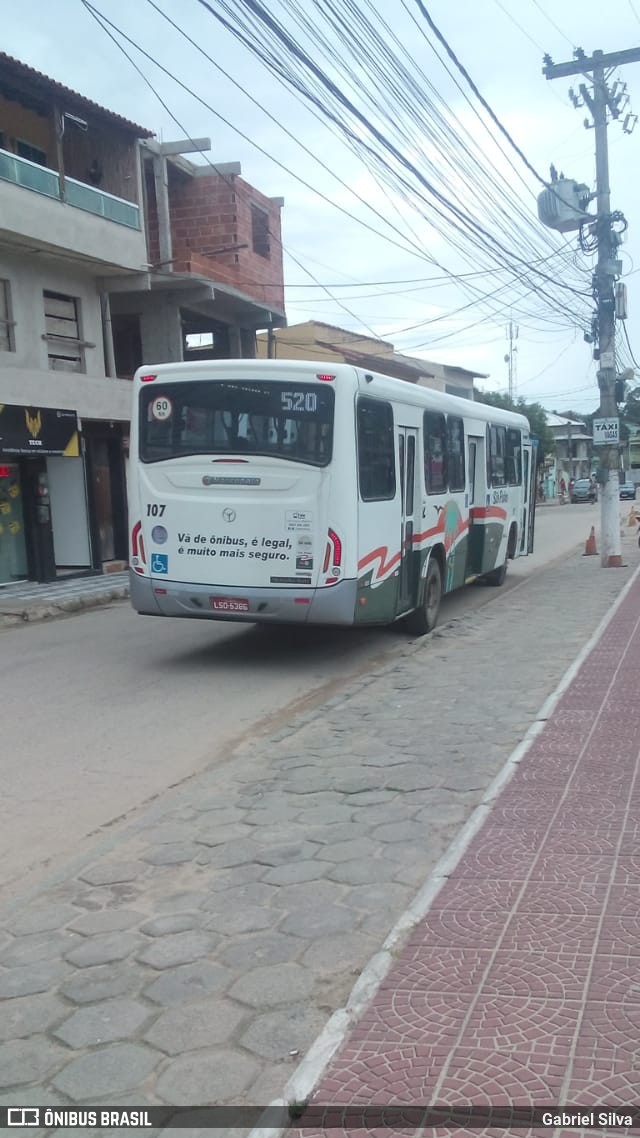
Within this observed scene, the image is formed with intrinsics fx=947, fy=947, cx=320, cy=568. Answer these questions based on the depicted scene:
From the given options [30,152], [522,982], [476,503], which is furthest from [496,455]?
[522,982]

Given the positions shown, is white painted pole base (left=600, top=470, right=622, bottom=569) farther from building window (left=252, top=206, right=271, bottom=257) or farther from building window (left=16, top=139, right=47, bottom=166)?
building window (left=16, top=139, right=47, bottom=166)

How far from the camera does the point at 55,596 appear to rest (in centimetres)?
1583

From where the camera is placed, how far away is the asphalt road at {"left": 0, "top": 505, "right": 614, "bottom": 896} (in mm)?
5676

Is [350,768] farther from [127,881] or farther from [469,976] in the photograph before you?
[469,976]

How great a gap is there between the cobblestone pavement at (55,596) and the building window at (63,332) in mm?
4186

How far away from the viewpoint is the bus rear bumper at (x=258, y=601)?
29.7ft

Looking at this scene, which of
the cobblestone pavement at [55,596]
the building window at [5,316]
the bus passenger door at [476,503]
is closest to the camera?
the bus passenger door at [476,503]

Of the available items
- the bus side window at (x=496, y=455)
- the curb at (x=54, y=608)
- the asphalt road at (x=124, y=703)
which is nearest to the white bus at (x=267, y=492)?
the asphalt road at (x=124, y=703)

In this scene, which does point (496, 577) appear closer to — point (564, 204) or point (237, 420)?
point (564, 204)

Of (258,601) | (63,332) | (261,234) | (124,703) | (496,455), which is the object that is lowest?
(124,703)

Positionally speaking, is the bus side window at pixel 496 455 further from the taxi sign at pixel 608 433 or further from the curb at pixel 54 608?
the curb at pixel 54 608

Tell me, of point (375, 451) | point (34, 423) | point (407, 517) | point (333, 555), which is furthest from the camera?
point (34, 423)

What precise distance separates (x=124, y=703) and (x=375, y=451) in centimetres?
358

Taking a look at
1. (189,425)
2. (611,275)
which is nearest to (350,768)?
(189,425)
